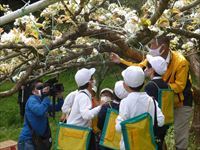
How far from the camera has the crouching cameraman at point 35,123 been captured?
A: 19.7 ft

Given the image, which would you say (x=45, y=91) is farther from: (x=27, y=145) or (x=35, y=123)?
(x=27, y=145)

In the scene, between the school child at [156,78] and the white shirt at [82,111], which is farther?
the white shirt at [82,111]

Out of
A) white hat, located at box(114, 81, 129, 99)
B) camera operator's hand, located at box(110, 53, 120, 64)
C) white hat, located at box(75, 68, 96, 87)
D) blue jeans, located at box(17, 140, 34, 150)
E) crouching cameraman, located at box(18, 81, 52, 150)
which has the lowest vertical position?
blue jeans, located at box(17, 140, 34, 150)

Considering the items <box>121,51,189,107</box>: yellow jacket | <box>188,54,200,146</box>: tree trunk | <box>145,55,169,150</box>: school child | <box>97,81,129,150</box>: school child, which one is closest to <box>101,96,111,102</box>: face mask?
<box>97,81,129,150</box>: school child

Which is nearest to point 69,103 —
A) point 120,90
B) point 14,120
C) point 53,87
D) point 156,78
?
point 53,87

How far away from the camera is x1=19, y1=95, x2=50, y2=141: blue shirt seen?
5.97 metres

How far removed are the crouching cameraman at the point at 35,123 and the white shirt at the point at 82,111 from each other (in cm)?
75

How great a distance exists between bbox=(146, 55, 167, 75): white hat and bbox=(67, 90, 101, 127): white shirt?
0.74 m

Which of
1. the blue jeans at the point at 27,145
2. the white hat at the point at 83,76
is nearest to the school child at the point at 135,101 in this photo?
the white hat at the point at 83,76

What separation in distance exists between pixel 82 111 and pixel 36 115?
1103 mm

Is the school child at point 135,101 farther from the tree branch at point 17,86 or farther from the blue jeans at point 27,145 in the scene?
the blue jeans at point 27,145

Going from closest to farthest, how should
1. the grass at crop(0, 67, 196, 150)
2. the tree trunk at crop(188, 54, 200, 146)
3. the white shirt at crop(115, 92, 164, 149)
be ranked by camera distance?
the white shirt at crop(115, 92, 164, 149)
the tree trunk at crop(188, 54, 200, 146)
the grass at crop(0, 67, 196, 150)

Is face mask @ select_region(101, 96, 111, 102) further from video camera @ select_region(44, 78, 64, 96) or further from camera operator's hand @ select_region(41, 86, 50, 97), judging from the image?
camera operator's hand @ select_region(41, 86, 50, 97)

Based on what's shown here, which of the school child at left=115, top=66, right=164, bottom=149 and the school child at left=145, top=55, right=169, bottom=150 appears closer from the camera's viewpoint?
the school child at left=115, top=66, right=164, bottom=149
